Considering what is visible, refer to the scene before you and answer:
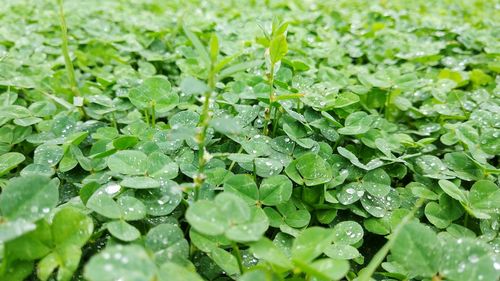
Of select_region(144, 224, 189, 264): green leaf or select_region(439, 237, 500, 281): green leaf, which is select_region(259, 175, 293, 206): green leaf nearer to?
select_region(144, 224, 189, 264): green leaf

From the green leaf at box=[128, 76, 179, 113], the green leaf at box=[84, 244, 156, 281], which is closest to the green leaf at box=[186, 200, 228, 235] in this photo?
the green leaf at box=[84, 244, 156, 281]

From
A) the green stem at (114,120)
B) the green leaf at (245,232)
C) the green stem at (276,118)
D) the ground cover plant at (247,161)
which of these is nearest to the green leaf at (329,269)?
the ground cover plant at (247,161)

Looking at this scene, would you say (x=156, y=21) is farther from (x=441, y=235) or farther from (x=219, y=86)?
(x=441, y=235)

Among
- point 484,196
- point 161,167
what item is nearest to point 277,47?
point 161,167

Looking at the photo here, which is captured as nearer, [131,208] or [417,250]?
[417,250]

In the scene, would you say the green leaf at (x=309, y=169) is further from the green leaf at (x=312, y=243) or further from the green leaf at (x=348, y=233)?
the green leaf at (x=312, y=243)

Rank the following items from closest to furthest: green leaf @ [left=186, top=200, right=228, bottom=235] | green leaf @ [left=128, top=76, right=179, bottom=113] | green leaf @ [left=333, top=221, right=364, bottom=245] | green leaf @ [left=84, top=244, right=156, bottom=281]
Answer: green leaf @ [left=84, top=244, right=156, bottom=281] → green leaf @ [left=186, top=200, right=228, bottom=235] → green leaf @ [left=333, top=221, right=364, bottom=245] → green leaf @ [left=128, top=76, right=179, bottom=113]

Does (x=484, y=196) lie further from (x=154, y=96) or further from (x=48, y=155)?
(x=48, y=155)
